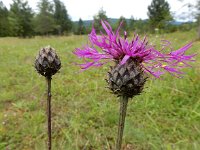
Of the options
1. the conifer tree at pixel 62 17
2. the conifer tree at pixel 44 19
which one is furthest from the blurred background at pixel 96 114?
the conifer tree at pixel 62 17

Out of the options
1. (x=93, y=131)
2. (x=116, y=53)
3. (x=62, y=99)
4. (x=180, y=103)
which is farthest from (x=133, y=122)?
(x=116, y=53)

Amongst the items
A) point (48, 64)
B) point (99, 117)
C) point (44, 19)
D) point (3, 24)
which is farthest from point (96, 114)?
point (3, 24)

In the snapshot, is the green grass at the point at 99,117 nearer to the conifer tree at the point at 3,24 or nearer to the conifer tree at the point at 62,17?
the conifer tree at the point at 3,24

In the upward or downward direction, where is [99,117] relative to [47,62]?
downward

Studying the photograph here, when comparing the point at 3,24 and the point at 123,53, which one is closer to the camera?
the point at 123,53

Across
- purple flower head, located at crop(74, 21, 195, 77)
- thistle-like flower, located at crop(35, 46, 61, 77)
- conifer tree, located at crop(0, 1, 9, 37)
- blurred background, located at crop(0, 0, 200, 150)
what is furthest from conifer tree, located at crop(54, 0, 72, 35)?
purple flower head, located at crop(74, 21, 195, 77)

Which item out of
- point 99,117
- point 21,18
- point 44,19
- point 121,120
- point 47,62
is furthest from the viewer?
point 21,18

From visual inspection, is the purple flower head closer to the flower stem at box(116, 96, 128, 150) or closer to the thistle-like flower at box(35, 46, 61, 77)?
the flower stem at box(116, 96, 128, 150)

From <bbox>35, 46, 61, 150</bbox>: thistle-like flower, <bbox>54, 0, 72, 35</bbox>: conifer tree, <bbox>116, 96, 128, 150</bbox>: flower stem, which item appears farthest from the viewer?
<bbox>54, 0, 72, 35</bbox>: conifer tree

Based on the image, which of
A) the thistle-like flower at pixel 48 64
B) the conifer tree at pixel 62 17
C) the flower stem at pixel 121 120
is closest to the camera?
the flower stem at pixel 121 120

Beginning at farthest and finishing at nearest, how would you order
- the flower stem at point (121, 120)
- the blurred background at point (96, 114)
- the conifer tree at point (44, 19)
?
1. the conifer tree at point (44, 19)
2. the blurred background at point (96, 114)
3. the flower stem at point (121, 120)

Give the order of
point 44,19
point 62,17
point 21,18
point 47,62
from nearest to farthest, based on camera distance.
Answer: point 47,62
point 44,19
point 21,18
point 62,17

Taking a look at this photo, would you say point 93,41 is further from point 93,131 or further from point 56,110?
point 56,110

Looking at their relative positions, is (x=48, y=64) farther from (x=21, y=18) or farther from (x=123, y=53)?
(x=21, y=18)
